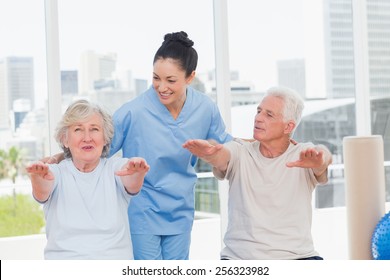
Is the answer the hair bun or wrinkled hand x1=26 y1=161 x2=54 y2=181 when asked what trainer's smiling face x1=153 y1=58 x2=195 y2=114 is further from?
wrinkled hand x1=26 y1=161 x2=54 y2=181

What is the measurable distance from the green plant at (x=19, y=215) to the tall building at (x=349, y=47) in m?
2.00

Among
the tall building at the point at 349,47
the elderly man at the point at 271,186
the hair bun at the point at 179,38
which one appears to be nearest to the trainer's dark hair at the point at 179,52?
the hair bun at the point at 179,38

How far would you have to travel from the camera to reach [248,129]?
438cm

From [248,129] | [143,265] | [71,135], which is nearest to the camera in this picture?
[143,265]

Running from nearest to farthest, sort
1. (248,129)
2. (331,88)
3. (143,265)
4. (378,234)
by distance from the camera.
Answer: (143,265) < (378,234) < (248,129) < (331,88)

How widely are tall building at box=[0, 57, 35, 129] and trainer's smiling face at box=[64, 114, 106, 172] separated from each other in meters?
1.55

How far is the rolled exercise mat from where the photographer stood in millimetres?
3779

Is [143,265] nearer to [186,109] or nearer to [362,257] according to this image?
[186,109]

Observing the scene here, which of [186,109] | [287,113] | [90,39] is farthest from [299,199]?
[90,39]

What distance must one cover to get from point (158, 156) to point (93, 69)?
4.74 ft

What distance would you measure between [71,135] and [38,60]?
1.56 meters

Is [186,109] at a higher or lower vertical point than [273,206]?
higher

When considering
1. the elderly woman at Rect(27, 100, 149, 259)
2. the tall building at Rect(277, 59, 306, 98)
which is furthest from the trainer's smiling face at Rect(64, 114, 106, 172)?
the tall building at Rect(277, 59, 306, 98)

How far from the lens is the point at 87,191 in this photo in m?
2.54
